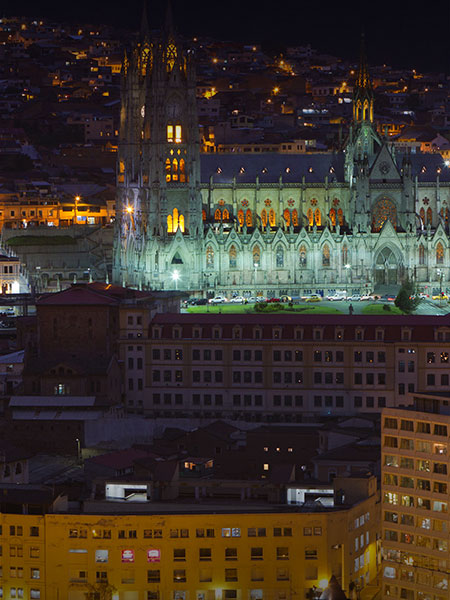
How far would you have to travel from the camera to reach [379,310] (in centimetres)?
15900

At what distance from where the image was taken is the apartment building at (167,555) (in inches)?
3164

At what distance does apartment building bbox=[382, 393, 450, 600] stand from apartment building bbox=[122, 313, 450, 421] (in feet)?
117

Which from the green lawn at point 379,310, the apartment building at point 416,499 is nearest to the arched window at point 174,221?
the green lawn at point 379,310

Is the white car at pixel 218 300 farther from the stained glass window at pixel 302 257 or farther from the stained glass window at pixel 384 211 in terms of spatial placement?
the stained glass window at pixel 384 211

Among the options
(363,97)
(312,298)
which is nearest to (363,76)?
(363,97)

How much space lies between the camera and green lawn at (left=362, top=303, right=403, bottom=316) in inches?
6143

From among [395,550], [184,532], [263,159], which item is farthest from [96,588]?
[263,159]

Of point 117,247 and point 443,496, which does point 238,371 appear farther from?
point 117,247

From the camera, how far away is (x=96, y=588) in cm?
8019

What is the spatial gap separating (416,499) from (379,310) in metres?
77.9

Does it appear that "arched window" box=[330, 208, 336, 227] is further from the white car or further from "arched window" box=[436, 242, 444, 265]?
the white car

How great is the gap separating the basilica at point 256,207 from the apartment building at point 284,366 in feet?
163

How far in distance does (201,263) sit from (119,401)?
56115 mm

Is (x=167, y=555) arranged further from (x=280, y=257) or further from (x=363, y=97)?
(x=363, y=97)
